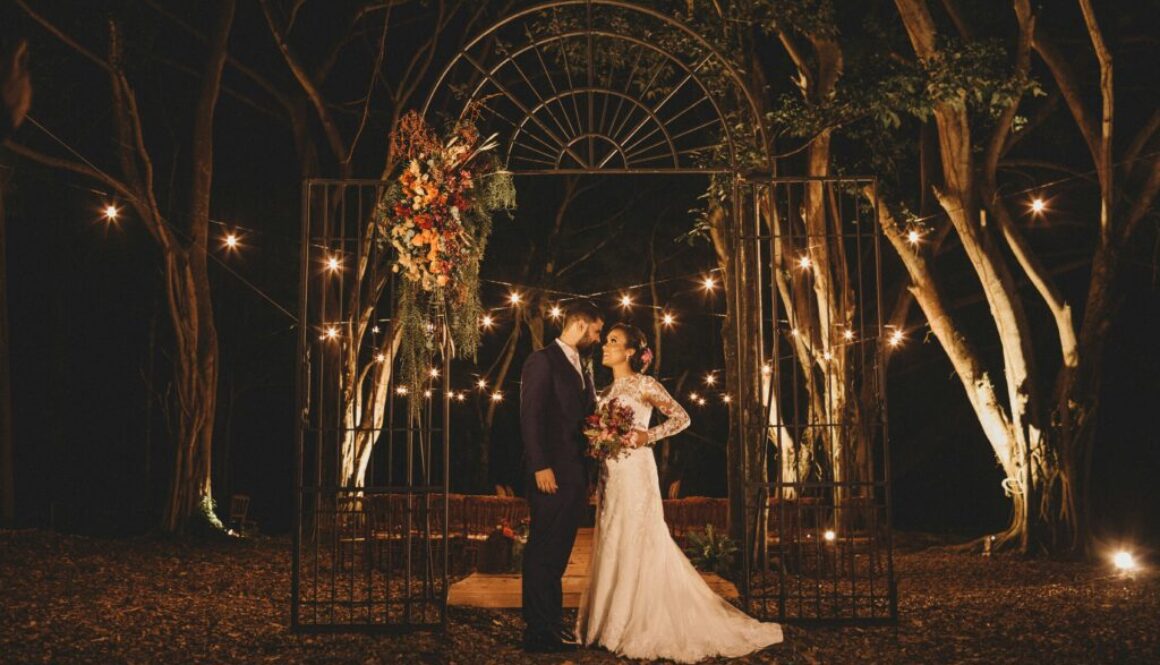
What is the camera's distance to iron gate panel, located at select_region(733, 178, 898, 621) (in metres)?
6.70

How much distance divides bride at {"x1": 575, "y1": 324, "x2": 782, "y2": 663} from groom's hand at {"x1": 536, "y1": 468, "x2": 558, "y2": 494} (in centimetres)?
52

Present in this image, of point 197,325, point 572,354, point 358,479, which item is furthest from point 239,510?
point 572,354

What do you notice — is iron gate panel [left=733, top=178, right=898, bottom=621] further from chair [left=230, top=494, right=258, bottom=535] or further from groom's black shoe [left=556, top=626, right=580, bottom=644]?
chair [left=230, top=494, right=258, bottom=535]

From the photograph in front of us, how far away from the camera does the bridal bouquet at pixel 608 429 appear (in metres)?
6.20

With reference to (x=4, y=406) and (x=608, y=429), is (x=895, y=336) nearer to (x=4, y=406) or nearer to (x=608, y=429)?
(x=608, y=429)

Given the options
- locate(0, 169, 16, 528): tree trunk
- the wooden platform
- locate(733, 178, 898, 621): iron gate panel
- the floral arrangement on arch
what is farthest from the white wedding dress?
locate(0, 169, 16, 528): tree trunk

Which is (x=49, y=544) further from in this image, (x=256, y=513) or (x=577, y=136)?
(x=256, y=513)

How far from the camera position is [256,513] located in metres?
30.9

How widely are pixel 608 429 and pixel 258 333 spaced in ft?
76.4

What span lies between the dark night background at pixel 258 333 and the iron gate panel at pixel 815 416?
5867 mm

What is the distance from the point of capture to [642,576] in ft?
20.3

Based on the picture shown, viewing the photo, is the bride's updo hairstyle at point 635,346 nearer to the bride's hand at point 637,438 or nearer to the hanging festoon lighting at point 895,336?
the bride's hand at point 637,438

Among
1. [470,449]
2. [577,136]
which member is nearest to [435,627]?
[577,136]

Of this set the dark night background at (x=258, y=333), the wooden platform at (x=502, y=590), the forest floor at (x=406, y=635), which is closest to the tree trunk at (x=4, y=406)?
the dark night background at (x=258, y=333)
